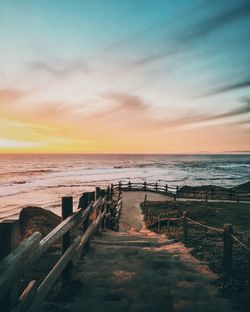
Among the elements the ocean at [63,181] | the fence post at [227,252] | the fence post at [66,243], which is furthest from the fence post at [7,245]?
the ocean at [63,181]

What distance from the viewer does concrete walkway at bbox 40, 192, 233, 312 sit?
432cm

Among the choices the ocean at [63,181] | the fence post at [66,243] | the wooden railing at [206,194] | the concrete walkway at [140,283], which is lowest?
the ocean at [63,181]

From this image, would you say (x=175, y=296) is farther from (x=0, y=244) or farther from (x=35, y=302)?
(x=0, y=244)

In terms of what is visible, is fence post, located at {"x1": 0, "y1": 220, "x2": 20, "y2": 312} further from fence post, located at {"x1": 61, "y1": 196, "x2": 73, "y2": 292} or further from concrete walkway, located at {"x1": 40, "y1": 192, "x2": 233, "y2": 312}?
fence post, located at {"x1": 61, "y1": 196, "x2": 73, "y2": 292}

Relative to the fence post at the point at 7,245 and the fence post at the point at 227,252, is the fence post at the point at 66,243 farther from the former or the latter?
the fence post at the point at 227,252

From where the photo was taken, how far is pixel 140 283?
5133 mm

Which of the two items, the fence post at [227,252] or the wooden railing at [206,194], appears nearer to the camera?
the fence post at [227,252]

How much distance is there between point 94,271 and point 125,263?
2.62 feet

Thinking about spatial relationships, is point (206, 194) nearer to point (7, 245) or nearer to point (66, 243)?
point (66, 243)

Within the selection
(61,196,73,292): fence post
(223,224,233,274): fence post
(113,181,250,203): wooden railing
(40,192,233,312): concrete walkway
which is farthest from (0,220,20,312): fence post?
(113,181,250,203): wooden railing

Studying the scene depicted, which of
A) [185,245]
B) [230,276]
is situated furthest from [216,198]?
[230,276]

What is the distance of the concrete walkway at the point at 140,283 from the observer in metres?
4.32

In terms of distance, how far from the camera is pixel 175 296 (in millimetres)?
4680

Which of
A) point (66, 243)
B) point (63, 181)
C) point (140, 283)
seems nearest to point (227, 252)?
point (140, 283)
